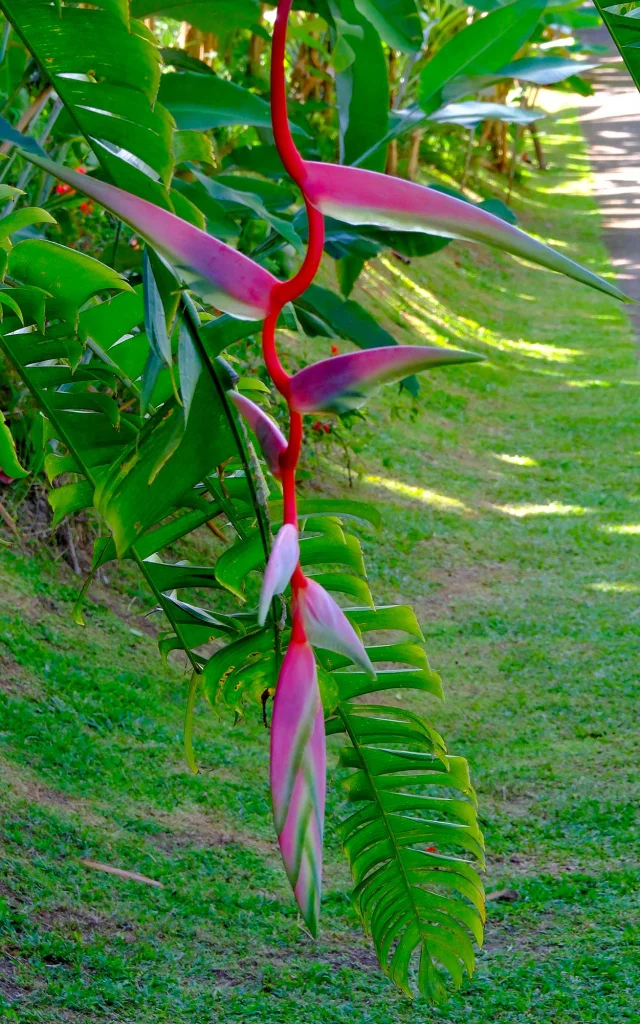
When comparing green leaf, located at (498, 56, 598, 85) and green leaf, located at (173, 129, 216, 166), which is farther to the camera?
green leaf, located at (498, 56, 598, 85)

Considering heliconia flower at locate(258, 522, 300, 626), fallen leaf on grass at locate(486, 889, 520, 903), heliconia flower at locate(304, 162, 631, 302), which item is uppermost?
heliconia flower at locate(304, 162, 631, 302)

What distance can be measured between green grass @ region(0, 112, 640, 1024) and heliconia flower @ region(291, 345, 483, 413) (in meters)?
1.56

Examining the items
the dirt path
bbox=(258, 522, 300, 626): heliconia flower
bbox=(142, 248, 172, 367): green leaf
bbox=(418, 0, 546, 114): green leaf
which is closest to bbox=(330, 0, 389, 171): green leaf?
bbox=(418, 0, 546, 114): green leaf

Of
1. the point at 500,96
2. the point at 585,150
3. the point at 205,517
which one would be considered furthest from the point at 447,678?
the point at 585,150

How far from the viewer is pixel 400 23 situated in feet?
4.66

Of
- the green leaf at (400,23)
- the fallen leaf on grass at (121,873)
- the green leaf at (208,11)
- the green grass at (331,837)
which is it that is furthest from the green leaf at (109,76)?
the fallen leaf on grass at (121,873)

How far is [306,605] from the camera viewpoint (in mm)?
388

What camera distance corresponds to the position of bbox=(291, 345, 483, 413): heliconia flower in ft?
1.27

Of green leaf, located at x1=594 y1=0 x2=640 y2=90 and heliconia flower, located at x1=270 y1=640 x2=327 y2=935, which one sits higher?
green leaf, located at x1=594 y1=0 x2=640 y2=90

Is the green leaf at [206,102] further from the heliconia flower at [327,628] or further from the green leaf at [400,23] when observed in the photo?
the heliconia flower at [327,628]

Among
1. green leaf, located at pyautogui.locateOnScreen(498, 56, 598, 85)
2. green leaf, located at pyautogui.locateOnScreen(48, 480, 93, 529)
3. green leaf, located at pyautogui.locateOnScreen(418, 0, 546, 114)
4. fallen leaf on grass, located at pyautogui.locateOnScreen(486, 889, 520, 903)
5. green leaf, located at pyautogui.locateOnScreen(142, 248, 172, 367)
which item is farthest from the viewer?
fallen leaf on grass, located at pyautogui.locateOnScreen(486, 889, 520, 903)

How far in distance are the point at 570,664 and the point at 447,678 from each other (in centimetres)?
41

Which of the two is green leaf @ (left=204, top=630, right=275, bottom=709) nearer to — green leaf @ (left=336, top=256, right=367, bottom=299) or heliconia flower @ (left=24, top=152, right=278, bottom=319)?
heliconia flower @ (left=24, top=152, right=278, bottom=319)

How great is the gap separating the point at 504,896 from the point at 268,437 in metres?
2.11
